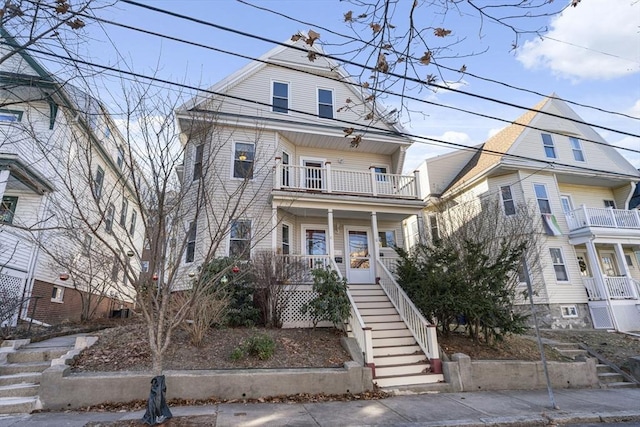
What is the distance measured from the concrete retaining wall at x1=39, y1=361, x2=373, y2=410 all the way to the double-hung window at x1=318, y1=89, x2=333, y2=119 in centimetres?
1112

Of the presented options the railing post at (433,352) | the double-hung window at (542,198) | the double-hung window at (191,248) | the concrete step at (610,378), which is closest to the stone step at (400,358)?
the railing post at (433,352)

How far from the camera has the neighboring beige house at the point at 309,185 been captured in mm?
11211

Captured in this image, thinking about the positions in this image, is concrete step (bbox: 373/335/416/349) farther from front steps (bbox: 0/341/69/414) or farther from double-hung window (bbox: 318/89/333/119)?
double-hung window (bbox: 318/89/333/119)

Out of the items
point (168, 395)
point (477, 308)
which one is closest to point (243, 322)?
point (168, 395)

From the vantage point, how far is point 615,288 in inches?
611

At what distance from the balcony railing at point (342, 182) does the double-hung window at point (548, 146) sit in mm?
9342

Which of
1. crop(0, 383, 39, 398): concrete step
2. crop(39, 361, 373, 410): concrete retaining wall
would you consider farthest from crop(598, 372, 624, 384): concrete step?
crop(0, 383, 39, 398): concrete step

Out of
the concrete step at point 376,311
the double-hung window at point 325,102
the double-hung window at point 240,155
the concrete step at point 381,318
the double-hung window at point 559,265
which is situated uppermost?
the double-hung window at point 325,102

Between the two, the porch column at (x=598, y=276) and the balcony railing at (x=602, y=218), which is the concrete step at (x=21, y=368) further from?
the balcony railing at (x=602, y=218)

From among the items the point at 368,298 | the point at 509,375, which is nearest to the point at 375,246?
the point at 368,298

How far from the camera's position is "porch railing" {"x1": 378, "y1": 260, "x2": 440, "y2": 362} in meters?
8.27

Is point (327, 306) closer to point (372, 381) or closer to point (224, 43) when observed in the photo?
point (372, 381)

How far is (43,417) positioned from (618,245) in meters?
21.9

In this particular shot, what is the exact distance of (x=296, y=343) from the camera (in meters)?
8.45
